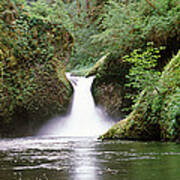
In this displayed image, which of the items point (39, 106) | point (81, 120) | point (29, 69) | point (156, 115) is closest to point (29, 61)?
point (29, 69)

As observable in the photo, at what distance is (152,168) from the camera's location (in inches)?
91.4

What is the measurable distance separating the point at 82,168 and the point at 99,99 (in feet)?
36.2

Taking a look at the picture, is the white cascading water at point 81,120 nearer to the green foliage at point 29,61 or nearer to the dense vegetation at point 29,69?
the dense vegetation at point 29,69

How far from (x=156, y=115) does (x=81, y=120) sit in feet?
23.5

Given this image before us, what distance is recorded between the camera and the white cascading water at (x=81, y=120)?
12.7 metres

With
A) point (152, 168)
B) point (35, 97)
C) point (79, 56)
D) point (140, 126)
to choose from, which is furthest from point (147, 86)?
point (79, 56)

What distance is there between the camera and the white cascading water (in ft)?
41.5

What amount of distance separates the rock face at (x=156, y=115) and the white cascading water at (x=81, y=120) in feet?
20.1

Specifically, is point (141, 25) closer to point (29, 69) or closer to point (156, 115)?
point (29, 69)

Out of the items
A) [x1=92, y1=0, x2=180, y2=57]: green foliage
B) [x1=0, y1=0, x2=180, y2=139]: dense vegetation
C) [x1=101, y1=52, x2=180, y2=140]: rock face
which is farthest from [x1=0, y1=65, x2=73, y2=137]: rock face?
[x1=101, y1=52, x2=180, y2=140]: rock face

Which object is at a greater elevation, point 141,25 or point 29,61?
point 141,25

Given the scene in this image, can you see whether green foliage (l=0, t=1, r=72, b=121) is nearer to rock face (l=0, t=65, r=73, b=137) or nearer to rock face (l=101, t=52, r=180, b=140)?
rock face (l=0, t=65, r=73, b=137)

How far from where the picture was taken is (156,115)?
599 centimetres

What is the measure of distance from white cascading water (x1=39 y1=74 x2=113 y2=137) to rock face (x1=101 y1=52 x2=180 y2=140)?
20.1ft
